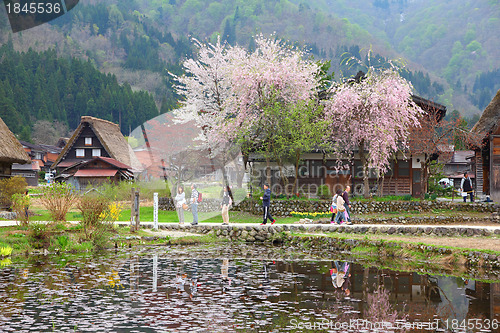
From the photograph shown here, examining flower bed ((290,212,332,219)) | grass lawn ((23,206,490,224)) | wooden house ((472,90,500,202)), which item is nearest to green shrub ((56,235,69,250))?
grass lawn ((23,206,490,224))

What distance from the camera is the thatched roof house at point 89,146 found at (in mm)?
58844

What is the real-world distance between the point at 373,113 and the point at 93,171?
3415cm

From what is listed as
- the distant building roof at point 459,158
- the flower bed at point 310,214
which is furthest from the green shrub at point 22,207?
the distant building roof at point 459,158

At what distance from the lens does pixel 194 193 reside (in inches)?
982

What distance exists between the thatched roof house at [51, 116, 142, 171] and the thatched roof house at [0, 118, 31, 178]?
27.0 meters

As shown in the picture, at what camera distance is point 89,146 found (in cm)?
5991

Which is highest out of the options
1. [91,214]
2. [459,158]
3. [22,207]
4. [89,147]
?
[459,158]

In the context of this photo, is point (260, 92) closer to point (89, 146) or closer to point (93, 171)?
point (93, 171)

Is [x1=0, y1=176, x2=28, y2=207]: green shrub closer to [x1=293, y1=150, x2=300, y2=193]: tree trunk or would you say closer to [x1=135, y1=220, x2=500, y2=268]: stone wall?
[x1=135, y1=220, x2=500, y2=268]: stone wall

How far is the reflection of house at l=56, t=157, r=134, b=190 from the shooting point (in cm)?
5500

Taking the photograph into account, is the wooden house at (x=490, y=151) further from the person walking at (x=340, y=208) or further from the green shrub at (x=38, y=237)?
the green shrub at (x=38, y=237)

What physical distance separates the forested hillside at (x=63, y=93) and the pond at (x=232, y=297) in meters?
94.2

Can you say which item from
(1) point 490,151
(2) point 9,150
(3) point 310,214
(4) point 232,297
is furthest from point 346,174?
(4) point 232,297

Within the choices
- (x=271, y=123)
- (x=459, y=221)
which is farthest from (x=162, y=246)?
(x=459, y=221)
